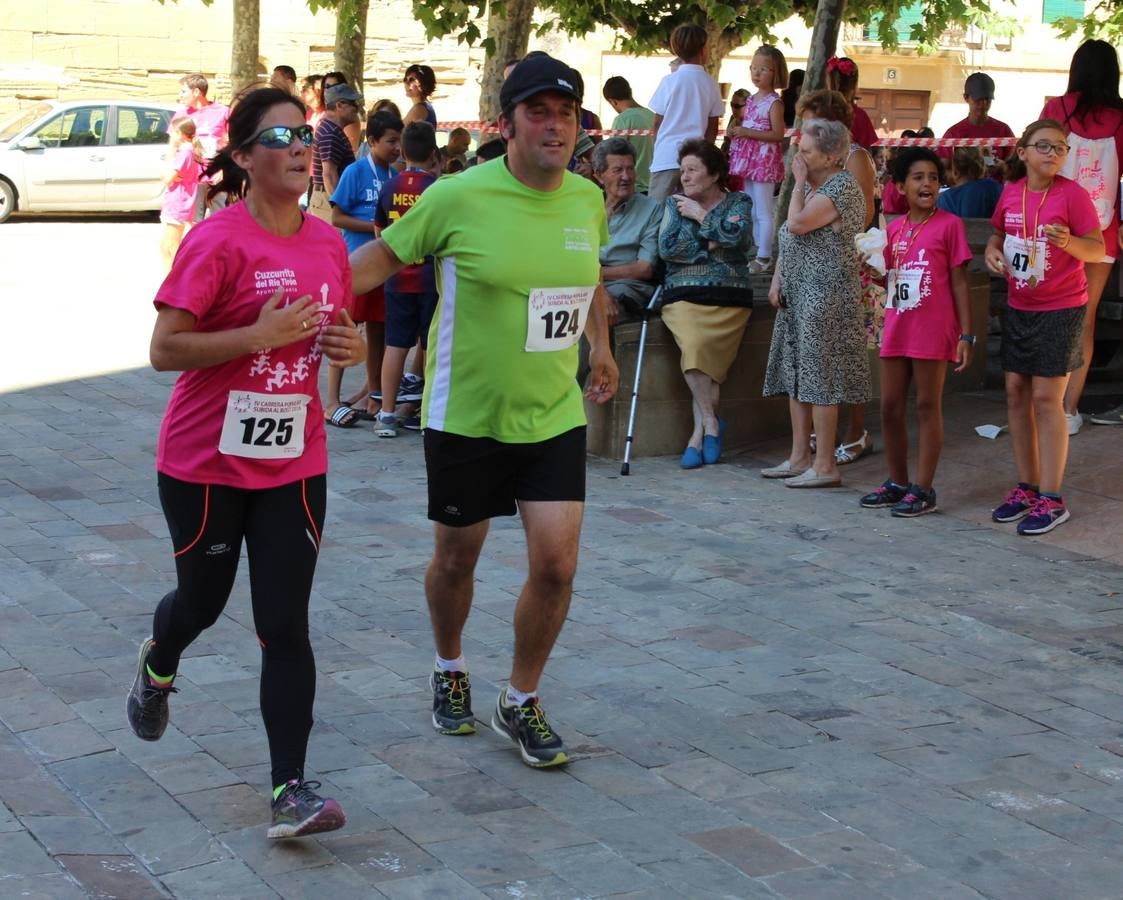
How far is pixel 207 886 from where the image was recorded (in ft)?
13.6

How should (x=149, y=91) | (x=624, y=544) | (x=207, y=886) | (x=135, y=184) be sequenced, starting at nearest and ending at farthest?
(x=207, y=886) → (x=624, y=544) → (x=135, y=184) → (x=149, y=91)

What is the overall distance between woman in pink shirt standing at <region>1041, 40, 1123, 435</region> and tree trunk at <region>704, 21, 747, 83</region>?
33.0 feet

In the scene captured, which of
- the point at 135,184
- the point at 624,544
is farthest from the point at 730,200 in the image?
the point at 135,184

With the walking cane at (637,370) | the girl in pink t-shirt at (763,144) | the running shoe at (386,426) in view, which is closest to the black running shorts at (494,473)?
the walking cane at (637,370)

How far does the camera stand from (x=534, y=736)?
5.03m

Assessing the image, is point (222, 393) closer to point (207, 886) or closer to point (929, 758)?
point (207, 886)

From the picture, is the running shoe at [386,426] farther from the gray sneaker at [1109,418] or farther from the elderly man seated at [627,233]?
the gray sneaker at [1109,418]

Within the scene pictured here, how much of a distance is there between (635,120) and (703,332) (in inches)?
248

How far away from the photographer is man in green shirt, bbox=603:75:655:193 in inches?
609

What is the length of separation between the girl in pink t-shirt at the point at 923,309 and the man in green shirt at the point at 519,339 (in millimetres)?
3550

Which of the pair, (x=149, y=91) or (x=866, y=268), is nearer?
(x=866, y=268)

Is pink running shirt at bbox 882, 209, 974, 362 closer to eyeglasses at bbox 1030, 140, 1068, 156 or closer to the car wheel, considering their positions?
eyeglasses at bbox 1030, 140, 1068, 156

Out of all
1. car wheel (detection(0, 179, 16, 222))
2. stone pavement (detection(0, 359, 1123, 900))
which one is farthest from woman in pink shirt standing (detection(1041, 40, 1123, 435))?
car wheel (detection(0, 179, 16, 222))

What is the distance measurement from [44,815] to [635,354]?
18.8 ft
